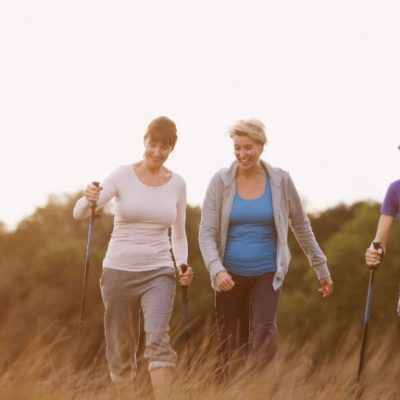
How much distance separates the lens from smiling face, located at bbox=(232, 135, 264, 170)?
722cm

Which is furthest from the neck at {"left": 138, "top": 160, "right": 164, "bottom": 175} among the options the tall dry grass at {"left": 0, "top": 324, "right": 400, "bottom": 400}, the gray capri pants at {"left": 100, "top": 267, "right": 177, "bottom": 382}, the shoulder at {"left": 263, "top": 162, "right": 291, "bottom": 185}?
the tall dry grass at {"left": 0, "top": 324, "right": 400, "bottom": 400}

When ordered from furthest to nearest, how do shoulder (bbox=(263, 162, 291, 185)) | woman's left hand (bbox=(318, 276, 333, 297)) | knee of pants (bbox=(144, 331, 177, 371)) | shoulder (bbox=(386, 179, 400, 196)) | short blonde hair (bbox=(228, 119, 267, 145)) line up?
woman's left hand (bbox=(318, 276, 333, 297)), shoulder (bbox=(263, 162, 291, 185)), short blonde hair (bbox=(228, 119, 267, 145)), shoulder (bbox=(386, 179, 400, 196)), knee of pants (bbox=(144, 331, 177, 371))

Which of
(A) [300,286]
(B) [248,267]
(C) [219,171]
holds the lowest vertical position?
(A) [300,286]

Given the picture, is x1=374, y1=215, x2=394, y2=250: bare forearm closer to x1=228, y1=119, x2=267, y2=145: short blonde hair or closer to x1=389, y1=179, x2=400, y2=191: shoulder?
x1=389, y1=179, x2=400, y2=191: shoulder

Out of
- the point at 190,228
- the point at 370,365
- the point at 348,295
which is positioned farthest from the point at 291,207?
the point at 348,295

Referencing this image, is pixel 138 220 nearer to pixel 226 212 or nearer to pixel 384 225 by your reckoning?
pixel 226 212

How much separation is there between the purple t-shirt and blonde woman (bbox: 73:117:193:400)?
1409mm

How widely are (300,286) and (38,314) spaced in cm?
4042

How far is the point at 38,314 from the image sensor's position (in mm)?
5305

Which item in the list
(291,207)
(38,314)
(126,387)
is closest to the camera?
(38,314)

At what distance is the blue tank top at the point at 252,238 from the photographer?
734 cm

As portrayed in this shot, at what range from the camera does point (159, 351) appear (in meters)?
7.03

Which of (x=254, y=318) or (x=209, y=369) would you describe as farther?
(x=254, y=318)

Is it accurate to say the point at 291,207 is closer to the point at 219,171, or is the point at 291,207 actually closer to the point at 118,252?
the point at 219,171
